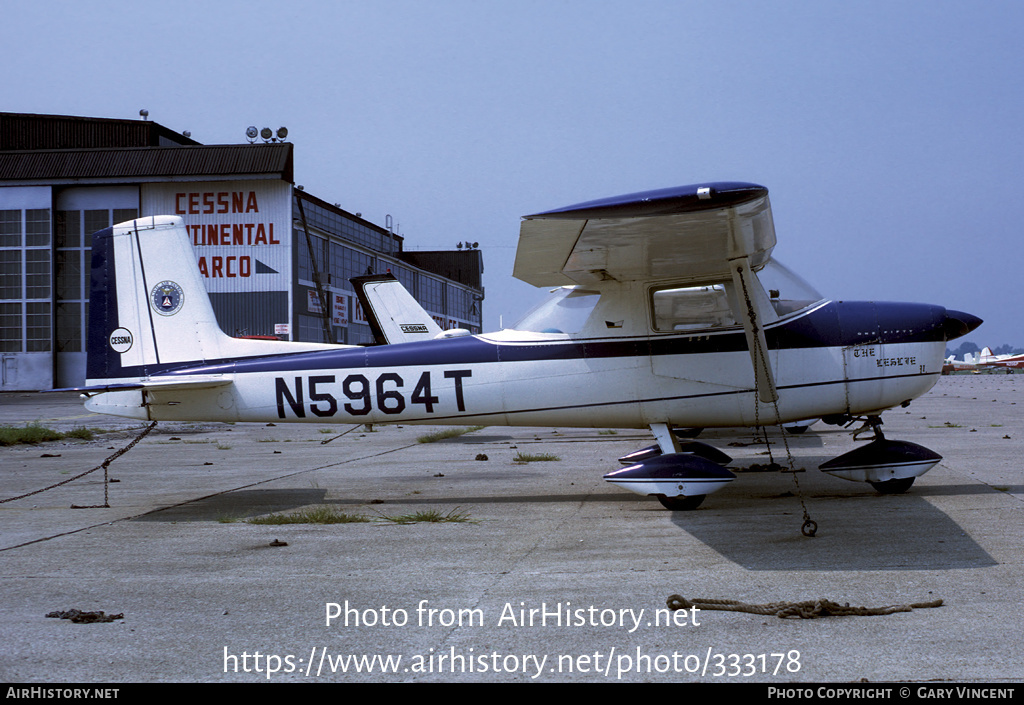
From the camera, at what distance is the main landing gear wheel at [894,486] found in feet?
22.4

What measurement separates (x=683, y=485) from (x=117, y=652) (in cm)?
412

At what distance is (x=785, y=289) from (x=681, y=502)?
6.72 feet

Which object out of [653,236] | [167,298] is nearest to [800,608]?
[653,236]

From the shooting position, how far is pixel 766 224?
5.57 m

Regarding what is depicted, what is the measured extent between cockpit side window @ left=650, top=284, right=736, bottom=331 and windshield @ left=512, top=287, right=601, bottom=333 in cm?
53

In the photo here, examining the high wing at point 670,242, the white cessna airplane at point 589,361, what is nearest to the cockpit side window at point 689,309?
the white cessna airplane at point 589,361

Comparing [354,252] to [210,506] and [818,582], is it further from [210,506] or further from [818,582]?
[818,582]

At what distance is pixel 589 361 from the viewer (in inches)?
272

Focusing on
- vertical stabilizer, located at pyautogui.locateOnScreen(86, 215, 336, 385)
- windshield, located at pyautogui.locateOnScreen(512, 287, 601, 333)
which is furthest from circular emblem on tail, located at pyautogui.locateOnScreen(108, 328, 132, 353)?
windshield, located at pyautogui.locateOnScreen(512, 287, 601, 333)

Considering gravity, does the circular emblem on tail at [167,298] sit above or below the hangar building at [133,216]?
below

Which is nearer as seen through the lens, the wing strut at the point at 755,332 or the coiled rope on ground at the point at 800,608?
the coiled rope on ground at the point at 800,608

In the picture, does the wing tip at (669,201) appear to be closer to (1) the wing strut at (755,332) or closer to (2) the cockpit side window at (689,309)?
(1) the wing strut at (755,332)

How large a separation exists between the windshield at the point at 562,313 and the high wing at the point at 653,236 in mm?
174

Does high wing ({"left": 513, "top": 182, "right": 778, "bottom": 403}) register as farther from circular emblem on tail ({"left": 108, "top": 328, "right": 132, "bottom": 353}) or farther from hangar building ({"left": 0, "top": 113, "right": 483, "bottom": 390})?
hangar building ({"left": 0, "top": 113, "right": 483, "bottom": 390})
